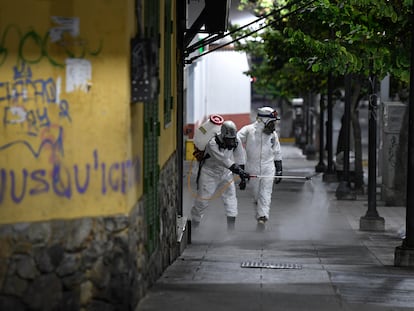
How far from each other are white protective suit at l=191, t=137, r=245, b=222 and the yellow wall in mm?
7769

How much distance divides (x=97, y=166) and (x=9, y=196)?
0.68 meters

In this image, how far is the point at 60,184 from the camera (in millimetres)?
7465

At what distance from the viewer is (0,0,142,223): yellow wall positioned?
738cm

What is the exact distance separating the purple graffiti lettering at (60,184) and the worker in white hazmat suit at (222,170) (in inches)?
297

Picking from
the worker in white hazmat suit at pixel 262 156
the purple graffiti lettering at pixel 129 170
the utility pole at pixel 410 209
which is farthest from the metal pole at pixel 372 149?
the purple graffiti lettering at pixel 129 170

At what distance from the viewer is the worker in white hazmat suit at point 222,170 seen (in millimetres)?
15086

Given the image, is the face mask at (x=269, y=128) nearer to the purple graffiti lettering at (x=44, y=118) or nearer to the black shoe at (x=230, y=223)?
the black shoe at (x=230, y=223)

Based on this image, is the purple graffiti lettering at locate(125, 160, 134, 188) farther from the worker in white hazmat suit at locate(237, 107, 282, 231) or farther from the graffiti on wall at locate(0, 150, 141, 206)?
the worker in white hazmat suit at locate(237, 107, 282, 231)

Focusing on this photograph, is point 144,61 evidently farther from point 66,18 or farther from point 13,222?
point 13,222

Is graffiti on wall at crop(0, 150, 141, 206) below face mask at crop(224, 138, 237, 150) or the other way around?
the other way around

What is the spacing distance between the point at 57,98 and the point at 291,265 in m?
4.89

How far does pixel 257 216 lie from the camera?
1636 cm

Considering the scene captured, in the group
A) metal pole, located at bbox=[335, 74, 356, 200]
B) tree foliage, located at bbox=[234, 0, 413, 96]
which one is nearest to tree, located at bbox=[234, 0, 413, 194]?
tree foliage, located at bbox=[234, 0, 413, 96]

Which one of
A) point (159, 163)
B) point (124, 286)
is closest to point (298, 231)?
point (159, 163)
